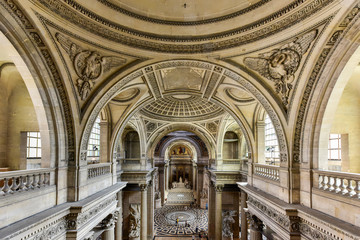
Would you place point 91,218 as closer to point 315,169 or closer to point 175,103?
point 315,169

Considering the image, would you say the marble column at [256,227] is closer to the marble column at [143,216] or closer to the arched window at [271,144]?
the arched window at [271,144]

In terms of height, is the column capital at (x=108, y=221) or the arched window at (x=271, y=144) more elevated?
the arched window at (x=271, y=144)

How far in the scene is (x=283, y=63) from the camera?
23.2ft

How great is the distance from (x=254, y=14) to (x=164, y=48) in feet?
11.0

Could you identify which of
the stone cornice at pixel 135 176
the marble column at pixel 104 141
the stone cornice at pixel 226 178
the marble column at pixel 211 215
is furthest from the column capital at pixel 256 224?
the marble column at pixel 211 215

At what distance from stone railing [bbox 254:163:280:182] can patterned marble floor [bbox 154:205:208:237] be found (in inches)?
600

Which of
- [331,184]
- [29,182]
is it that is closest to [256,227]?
[331,184]

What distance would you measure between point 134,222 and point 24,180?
14.6 m

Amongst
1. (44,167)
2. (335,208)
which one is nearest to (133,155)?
(44,167)

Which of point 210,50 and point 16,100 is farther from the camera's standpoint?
point 16,100

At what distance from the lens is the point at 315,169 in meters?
6.55

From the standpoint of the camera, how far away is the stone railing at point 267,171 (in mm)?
8275

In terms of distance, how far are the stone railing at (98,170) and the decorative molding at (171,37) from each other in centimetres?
517

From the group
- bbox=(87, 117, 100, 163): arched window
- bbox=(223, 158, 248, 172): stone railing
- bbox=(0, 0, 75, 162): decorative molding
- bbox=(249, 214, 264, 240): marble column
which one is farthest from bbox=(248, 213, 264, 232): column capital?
bbox=(87, 117, 100, 163): arched window
